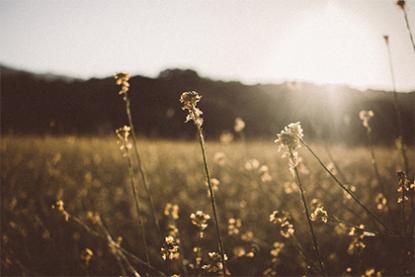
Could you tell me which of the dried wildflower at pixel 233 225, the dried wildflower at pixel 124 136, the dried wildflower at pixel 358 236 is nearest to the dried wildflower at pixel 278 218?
the dried wildflower at pixel 358 236

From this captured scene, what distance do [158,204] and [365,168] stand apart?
6.75 metres

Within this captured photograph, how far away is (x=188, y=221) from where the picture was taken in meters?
5.61

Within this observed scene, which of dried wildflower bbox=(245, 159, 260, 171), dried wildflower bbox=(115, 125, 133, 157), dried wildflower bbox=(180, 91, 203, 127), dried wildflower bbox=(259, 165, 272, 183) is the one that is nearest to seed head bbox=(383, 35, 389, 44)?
dried wildflower bbox=(259, 165, 272, 183)

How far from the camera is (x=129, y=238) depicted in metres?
4.76

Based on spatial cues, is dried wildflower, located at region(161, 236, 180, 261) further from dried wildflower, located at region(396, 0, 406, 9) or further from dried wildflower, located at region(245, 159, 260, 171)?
dried wildflower, located at region(396, 0, 406, 9)

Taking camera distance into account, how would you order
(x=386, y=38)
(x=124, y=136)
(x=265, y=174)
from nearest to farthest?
1. (x=124, y=136)
2. (x=386, y=38)
3. (x=265, y=174)

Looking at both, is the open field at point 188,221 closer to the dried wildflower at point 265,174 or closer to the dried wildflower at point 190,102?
the dried wildflower at point 265,174

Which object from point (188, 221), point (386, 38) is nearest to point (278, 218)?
point (386, 38)

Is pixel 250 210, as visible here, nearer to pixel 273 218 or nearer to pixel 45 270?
pixel 45 270

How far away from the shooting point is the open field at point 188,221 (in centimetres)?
291

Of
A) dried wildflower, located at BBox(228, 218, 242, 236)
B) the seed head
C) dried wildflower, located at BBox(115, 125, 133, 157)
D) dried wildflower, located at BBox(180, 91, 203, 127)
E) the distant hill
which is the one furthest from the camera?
the distant hill

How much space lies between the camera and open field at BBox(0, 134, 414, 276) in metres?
2.91

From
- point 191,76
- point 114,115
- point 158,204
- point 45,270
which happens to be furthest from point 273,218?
point 191,76

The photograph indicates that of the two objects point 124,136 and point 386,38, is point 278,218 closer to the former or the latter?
point 124,136
